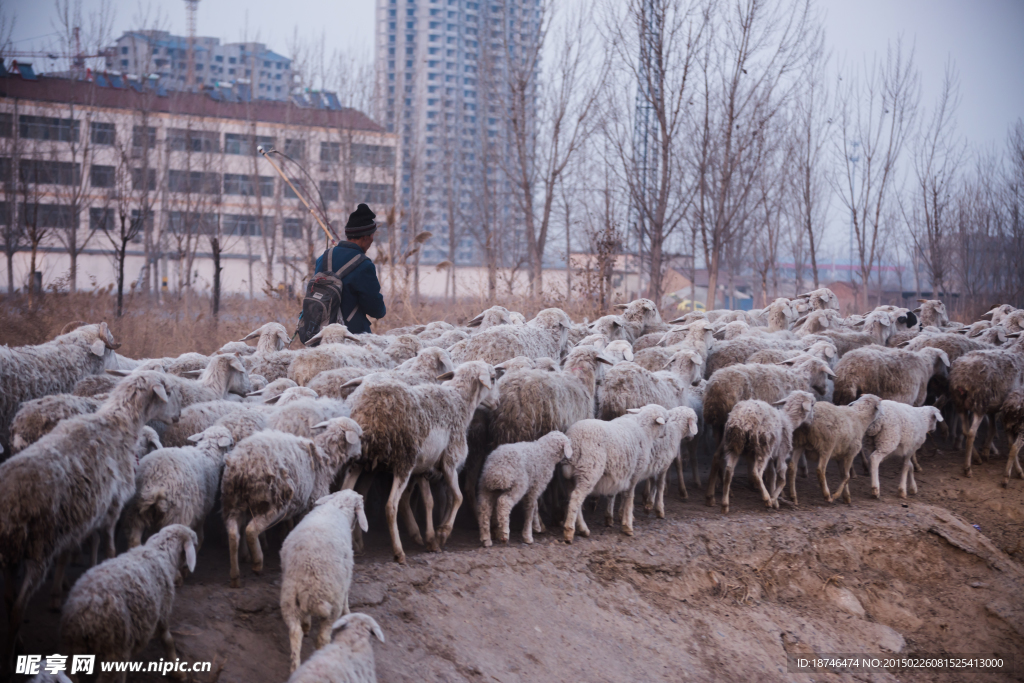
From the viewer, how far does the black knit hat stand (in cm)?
775

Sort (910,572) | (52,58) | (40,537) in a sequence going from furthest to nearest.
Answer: (52,58) < (910,572) < (40,537)

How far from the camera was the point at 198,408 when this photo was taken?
17.1 feet

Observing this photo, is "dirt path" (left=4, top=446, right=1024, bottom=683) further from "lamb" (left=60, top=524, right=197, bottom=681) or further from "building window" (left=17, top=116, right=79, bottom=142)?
"building window" (left=17, top=116, right=79, bottom=142)

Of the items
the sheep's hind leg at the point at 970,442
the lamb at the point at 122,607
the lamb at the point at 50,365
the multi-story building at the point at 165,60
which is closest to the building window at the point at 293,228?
the multi-story building at the point at 165,60

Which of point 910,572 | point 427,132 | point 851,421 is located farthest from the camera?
point 427,132

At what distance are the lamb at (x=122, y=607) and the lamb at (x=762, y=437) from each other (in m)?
4.87

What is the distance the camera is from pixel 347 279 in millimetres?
7859

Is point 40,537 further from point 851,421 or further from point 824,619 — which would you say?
point 851,421

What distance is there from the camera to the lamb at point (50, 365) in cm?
501

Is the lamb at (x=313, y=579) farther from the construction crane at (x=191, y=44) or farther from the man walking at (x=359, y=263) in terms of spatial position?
the construction crane at (x=191, y=44)

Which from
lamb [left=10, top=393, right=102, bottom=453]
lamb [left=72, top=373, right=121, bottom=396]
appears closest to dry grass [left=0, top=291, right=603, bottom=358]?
lamb [left=72, top=373, right=121, bottom=396]

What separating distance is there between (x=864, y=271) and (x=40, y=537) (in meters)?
21.6

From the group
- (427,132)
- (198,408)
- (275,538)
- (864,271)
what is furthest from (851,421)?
(427,132)

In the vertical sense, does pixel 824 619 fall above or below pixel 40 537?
below
